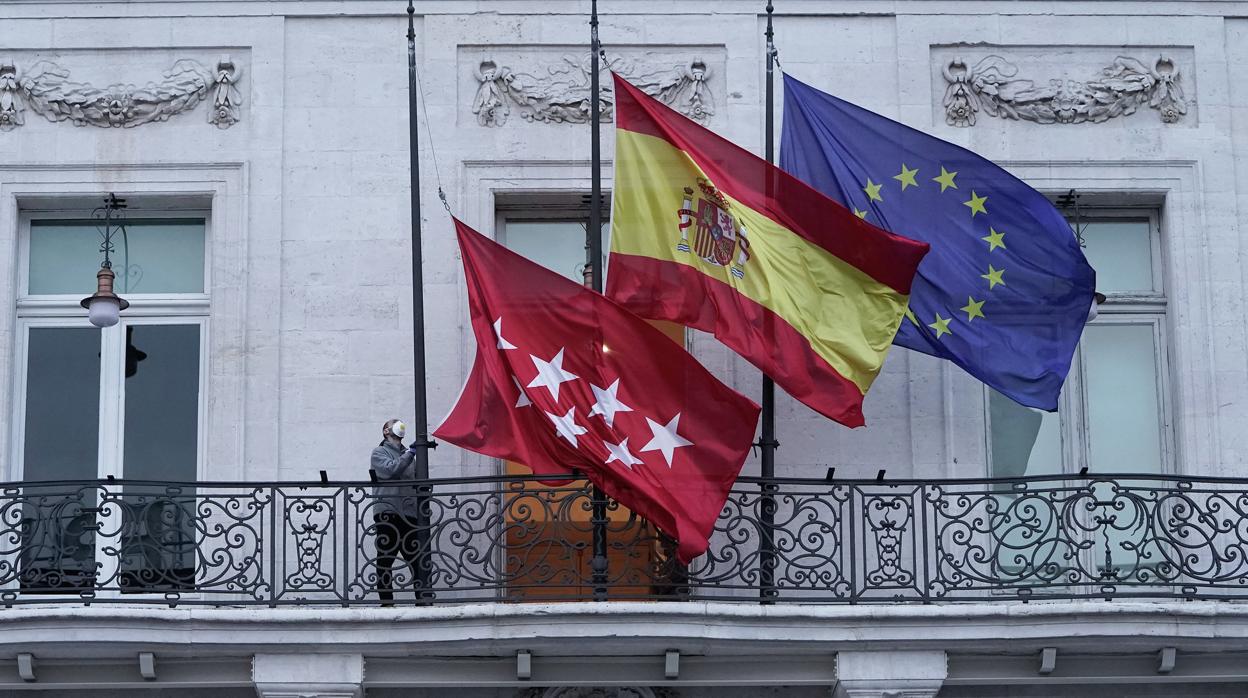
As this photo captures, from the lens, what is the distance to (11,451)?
15.2m

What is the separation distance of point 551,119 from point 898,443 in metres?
2.87

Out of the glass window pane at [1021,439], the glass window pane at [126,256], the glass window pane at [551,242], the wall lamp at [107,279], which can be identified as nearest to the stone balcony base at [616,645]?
the glass window pane at [1021,439]

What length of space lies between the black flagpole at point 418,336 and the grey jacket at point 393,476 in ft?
0.21

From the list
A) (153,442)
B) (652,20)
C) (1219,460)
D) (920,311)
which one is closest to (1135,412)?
(1219,460)

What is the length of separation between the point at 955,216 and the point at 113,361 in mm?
5108

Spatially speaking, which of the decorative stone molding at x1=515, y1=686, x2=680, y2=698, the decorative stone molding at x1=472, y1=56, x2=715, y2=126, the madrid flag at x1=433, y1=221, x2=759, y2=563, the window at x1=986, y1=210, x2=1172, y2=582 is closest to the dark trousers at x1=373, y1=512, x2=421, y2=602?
the madrid flag at x1=433, y1=221, x2=759, y2=563

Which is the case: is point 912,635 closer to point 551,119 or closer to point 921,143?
point 921,143

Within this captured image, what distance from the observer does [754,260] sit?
1442 centimetres

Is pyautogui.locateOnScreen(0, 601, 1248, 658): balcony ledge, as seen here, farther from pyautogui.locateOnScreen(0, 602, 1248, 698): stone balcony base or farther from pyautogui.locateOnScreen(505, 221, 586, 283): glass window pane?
pyautogui.locateOnScreen(505, 221, 586, 283): glass window pane

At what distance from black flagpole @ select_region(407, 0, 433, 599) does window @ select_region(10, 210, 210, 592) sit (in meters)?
1.48

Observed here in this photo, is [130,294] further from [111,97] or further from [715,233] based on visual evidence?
[715,233]

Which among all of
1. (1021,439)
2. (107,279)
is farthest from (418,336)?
(1021,439)

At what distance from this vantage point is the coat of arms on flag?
47.4 ft

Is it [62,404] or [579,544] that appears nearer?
[579,544]
